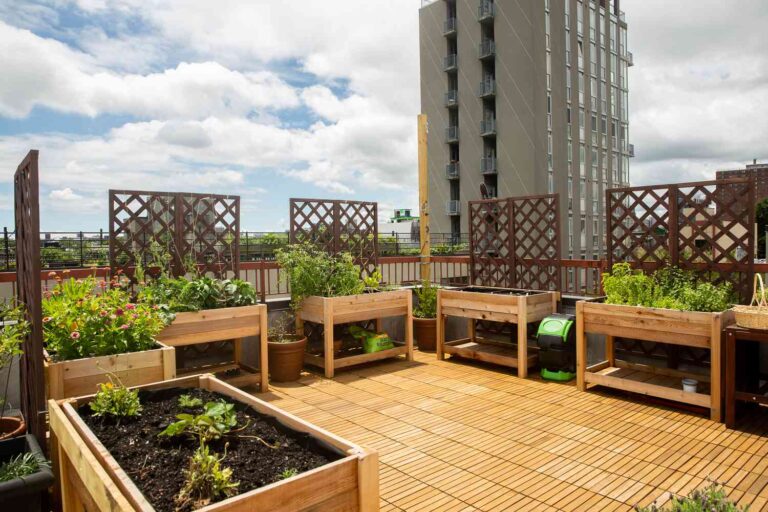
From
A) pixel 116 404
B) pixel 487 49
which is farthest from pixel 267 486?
pixel 487 49

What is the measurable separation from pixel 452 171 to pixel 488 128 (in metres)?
2.74

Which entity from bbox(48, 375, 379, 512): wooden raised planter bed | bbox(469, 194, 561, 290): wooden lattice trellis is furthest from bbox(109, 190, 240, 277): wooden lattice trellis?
bbox(469, 194, 561, 290): wooden lattice trellis

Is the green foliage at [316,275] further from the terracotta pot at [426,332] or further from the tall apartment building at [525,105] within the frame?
the tall apartment building at [525,105]

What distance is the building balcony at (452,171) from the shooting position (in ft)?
81.0

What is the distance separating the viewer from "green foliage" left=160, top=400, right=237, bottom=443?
6.49 feet

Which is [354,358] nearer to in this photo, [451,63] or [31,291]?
[31,291]

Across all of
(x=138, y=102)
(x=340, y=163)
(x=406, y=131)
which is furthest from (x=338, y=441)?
(x=406, y=131)

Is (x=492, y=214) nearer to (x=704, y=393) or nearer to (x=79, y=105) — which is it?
(x=704, y=393)

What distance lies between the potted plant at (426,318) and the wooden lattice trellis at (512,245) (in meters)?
0.60

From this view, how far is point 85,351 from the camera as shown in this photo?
2.91 metres

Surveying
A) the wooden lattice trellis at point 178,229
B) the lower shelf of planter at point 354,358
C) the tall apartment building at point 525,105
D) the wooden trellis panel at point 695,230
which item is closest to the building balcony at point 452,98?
the tall apartment building at point 525,105

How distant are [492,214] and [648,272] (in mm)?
2012

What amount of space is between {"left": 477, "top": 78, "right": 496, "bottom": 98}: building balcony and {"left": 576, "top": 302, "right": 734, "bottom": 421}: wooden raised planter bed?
20.2 metres

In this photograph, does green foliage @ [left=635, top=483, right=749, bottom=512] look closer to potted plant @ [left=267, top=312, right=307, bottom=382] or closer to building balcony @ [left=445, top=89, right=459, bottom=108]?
potted plant @ [left=267, top=312, right=307, bottom=382]
